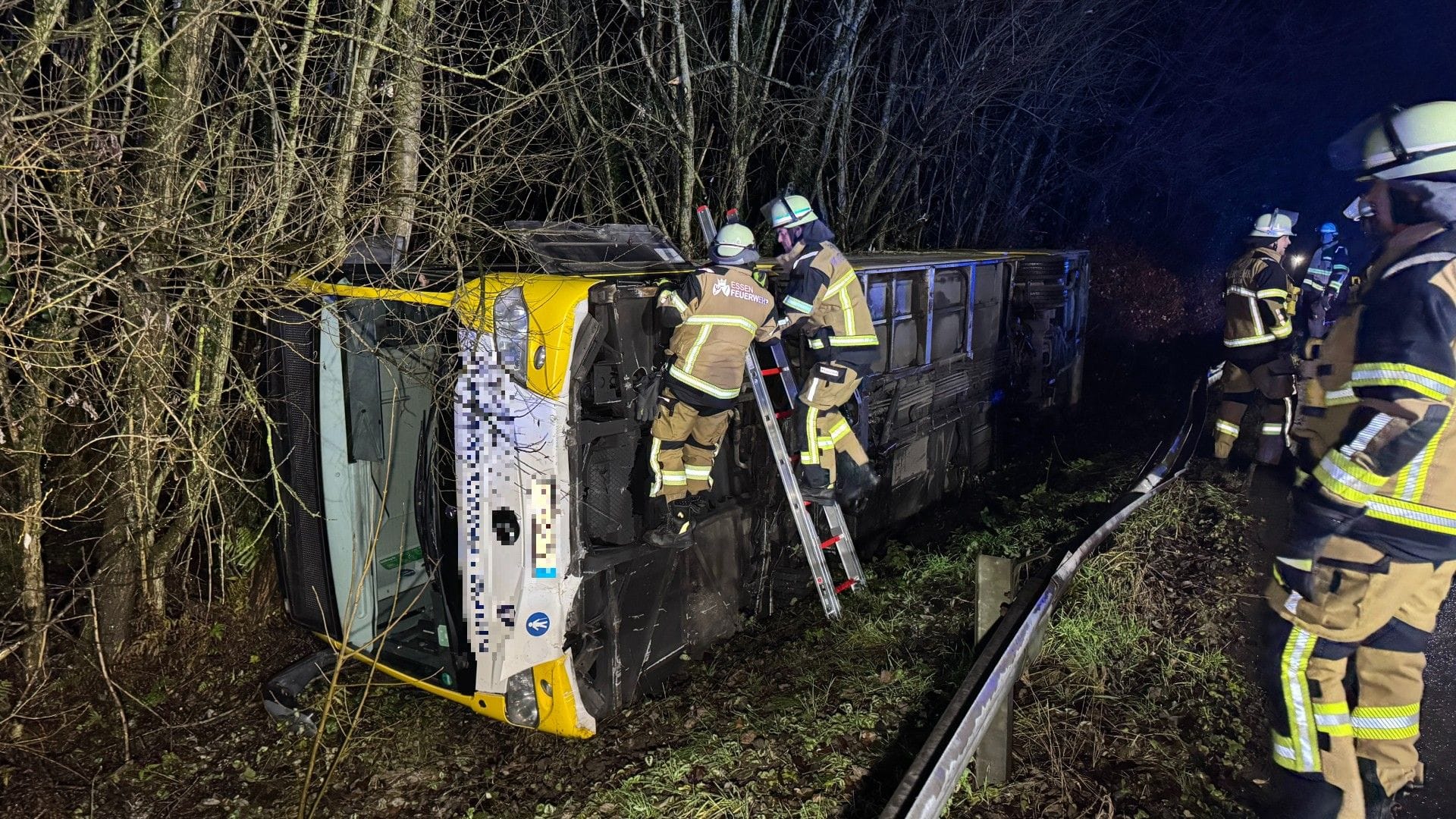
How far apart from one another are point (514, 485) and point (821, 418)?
1825 mm

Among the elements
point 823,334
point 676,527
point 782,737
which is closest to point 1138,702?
point 782,737

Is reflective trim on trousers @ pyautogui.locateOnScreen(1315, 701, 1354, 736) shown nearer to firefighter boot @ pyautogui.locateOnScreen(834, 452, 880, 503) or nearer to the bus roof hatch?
firefighter boot @ pyautogui.locateOnScreen(834, 452, 880, 503)

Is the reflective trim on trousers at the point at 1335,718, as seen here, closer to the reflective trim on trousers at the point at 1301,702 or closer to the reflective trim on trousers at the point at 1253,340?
the reflective trim on trousers at the point at 1301,702

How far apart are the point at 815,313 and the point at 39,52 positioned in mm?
3378

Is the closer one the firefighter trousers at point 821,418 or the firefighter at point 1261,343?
the firefighter trousers at point 821,418

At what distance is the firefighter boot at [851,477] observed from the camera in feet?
15.1

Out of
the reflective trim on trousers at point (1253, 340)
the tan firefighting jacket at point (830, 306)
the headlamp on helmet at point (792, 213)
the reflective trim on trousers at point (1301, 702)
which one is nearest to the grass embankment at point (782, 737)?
the reflective trim on trousers at point (1301, 702)

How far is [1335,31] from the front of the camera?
1920 centimetres

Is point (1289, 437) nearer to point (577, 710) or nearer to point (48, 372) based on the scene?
point (577, 710)

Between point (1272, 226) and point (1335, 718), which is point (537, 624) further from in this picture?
point (1272, 226)

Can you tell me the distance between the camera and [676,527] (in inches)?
140

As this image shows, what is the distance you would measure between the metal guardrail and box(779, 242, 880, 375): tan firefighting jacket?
4.80 feet

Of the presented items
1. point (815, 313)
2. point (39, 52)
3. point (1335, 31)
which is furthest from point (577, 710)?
point (1335, 31)

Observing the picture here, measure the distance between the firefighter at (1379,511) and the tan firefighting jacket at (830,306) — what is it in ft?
6.91
